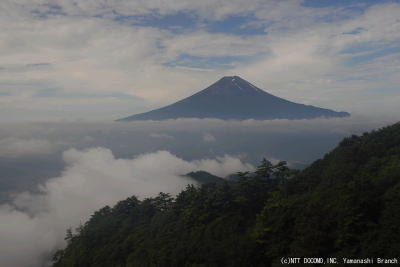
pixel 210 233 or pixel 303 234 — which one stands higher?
pixel 303 234

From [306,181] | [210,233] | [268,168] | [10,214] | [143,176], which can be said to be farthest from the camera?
[143,176]

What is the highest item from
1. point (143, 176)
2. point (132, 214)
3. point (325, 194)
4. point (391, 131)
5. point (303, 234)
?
point (391, 131)

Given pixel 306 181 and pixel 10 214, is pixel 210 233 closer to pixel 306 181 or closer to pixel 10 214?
pixel 306 181

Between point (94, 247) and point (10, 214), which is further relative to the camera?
point (10, 214)

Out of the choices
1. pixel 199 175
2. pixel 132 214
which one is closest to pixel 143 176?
pixel 199 175

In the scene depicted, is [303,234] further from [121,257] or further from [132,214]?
[132,214]

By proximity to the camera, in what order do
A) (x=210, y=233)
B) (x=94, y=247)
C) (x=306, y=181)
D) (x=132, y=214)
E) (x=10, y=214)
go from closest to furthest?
(x=210, y=233), (x=306, y=181), (x=94, y=247), (x=132, y=214), (x=10, y=214)
